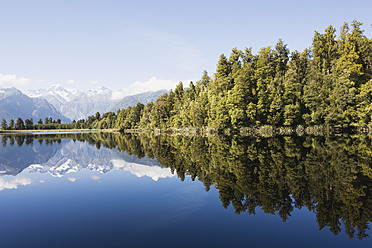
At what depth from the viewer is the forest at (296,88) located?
192 ft

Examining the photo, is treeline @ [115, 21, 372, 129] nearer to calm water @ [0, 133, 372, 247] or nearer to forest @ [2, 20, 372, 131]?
forest @ [2, 20, 372, 131]

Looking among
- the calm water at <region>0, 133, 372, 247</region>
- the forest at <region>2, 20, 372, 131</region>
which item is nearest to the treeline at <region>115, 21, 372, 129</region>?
the forest at <region>2, 20, 372, 131</region>

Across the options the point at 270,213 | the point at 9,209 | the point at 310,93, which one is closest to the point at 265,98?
the point at 310,93

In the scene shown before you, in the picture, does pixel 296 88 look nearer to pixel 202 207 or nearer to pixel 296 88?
pixel 296 88

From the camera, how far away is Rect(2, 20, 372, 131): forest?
192 feet

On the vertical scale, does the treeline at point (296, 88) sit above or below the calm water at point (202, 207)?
above

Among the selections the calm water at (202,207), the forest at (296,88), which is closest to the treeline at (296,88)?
the forest at (296,88)

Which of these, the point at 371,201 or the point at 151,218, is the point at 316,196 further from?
the point at 151,218

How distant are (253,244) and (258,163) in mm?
14616

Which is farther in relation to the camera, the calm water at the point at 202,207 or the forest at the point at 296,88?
the forest at the point at 296,88

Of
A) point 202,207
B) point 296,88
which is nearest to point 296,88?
point 296,88

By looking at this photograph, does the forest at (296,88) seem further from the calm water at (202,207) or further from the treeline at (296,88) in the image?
the calm water at (202,207)

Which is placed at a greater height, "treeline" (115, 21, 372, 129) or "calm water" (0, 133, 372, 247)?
"treeline" (115, 21, 372, 129)

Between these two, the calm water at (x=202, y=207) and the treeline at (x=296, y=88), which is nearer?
the calm water at (x=202, y=207)
